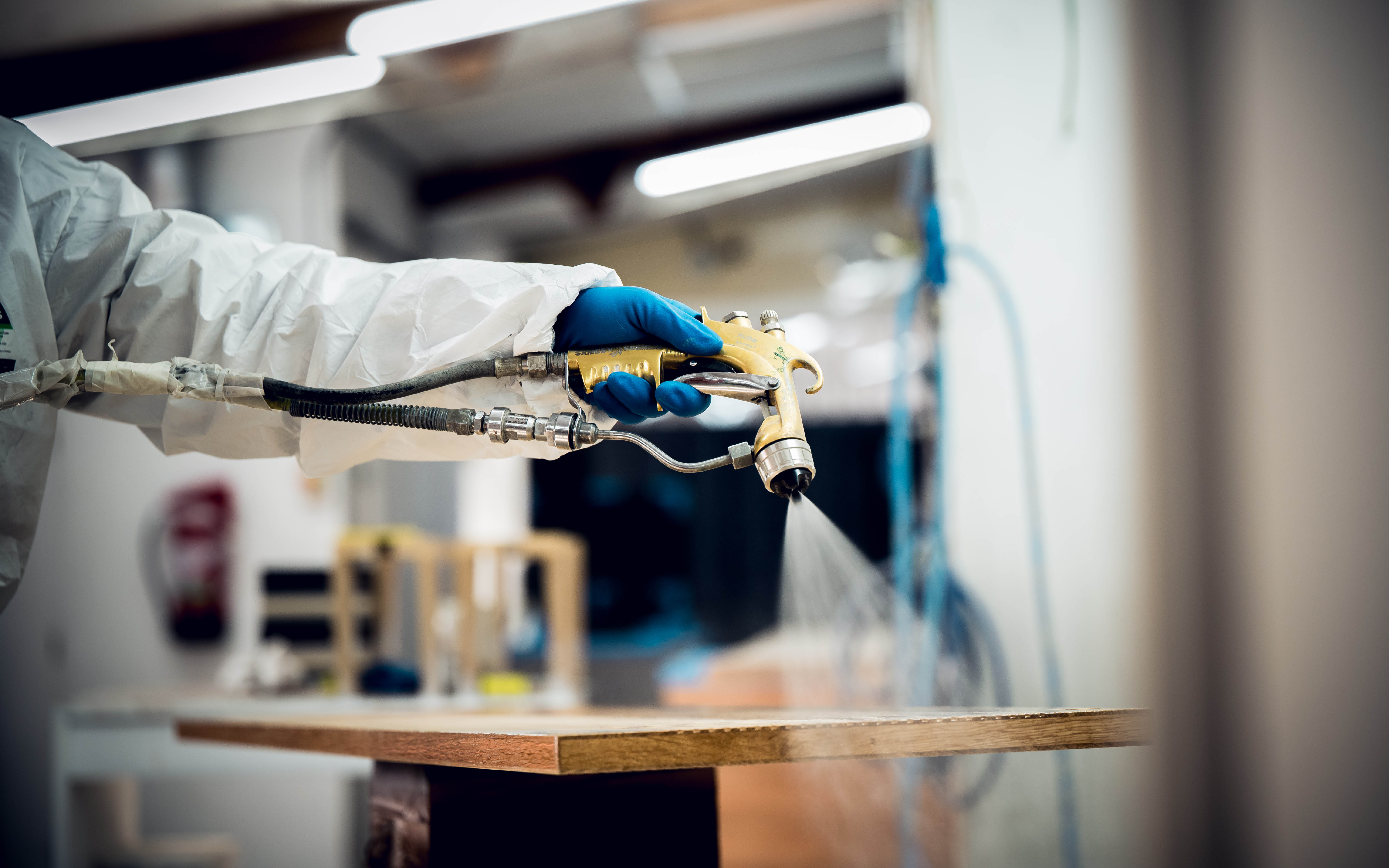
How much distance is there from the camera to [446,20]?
8.79ft

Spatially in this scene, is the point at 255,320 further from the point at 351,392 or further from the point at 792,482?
the point at 792,482

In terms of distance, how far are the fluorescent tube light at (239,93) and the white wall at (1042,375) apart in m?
1.92

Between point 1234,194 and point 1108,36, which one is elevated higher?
point 1108,36

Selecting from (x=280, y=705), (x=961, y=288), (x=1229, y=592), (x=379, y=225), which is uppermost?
(x=379, y=225)

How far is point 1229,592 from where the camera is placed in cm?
59

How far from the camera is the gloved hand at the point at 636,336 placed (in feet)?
3.09

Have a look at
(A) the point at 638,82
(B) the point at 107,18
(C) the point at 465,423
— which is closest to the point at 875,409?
(A) the point at 638,82

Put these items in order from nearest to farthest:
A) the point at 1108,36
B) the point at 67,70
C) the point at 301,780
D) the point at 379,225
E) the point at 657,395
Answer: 1. the point at 657,395
2. the point at 1108,36
3. the point at 67,70
4. the point at 301,780
5. the point at 379,225

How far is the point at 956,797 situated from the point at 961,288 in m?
1.05

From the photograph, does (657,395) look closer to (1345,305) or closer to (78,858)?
(1345,305)

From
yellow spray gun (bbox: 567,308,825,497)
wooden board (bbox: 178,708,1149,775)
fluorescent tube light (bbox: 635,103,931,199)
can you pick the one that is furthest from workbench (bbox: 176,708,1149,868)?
fluorescent tube light (bbox: 635,103,931,199)

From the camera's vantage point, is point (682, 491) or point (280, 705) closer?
point (280, 705)

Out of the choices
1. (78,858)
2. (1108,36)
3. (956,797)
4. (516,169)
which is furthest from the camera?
(516,169)

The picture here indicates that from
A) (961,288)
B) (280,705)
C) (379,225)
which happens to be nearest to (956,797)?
(961,288)
